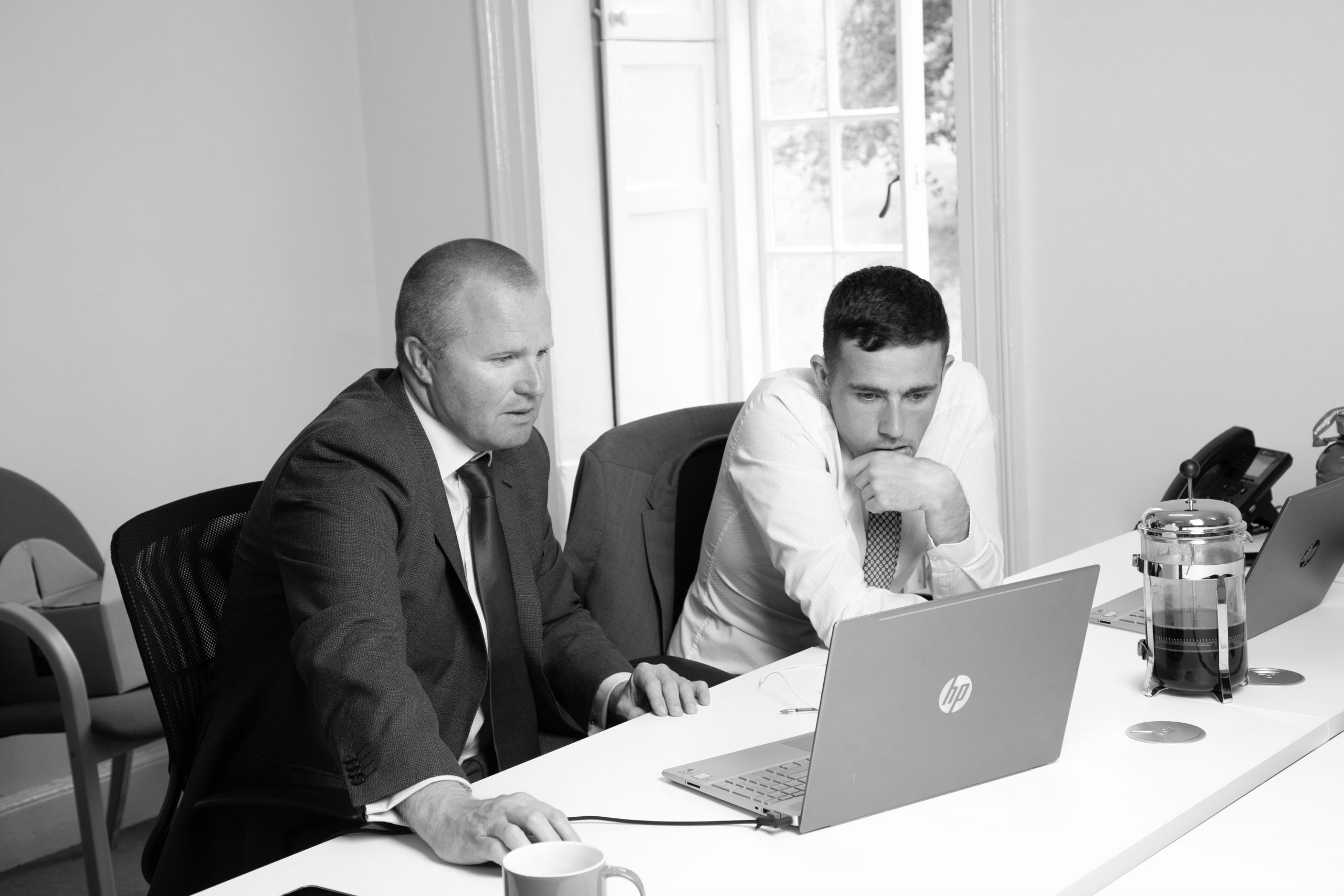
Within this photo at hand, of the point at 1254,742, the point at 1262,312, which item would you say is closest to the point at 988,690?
the point at 1254,742

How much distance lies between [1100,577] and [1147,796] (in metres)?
0.86

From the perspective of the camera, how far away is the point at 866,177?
12.9 ft

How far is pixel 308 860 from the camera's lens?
1203mm

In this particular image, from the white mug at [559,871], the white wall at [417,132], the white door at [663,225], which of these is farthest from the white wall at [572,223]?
the white mug at [559,871]

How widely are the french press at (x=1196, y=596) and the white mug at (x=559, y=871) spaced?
844mm

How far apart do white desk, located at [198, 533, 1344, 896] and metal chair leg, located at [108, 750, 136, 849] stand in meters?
1.81

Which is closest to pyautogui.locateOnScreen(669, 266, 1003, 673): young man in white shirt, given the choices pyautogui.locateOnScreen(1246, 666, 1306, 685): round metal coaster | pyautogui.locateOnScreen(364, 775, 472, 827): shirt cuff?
pyautogui.locateOnScreen(1246, 666, 1306, 685): round metal coaster

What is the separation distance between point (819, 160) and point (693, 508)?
203 centimetres

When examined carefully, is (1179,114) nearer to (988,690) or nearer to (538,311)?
(538,311)

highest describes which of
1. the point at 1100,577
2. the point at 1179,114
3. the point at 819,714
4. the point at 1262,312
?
the point at 1179,114

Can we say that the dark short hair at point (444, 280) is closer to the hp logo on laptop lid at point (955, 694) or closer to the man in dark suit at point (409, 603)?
the man in dark suit at point (409, 603)

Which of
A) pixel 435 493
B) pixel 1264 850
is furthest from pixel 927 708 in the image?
pixel 435 493

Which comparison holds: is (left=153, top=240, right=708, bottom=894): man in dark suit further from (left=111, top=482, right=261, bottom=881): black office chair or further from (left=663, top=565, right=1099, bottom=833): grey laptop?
(left=663, top=565, right=1099, bottom=833): grey laptop

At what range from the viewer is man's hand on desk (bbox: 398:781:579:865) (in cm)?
113
